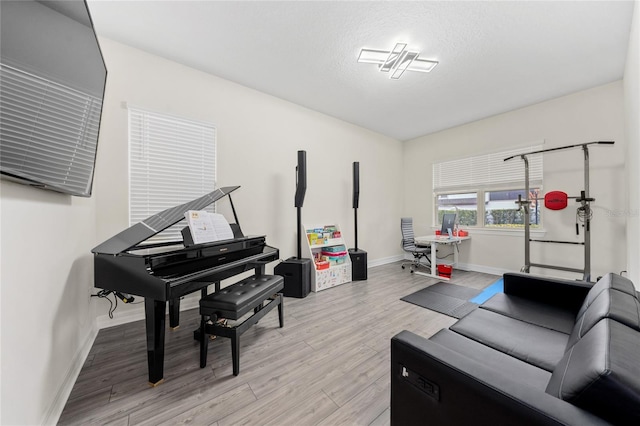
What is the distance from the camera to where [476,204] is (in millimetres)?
4723

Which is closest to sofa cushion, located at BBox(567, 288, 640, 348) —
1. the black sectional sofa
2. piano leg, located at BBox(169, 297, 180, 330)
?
the black sectional sofa

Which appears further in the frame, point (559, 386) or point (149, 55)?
point (149, 55)

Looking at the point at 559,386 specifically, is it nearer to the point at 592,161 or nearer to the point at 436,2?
the point at 436,2

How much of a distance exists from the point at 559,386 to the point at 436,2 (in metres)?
2.68

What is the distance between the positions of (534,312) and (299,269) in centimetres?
244

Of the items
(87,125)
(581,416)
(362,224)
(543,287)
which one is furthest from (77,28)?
(362,224)

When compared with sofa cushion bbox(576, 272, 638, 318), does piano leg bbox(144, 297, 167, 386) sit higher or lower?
lower

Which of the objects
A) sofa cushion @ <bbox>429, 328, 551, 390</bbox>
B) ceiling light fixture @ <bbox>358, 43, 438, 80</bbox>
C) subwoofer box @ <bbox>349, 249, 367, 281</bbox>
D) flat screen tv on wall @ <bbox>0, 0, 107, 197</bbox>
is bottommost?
subwoofer box @ <bbox>349, 249, 367, 281</bbox>

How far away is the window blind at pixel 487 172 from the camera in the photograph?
4.01 meters

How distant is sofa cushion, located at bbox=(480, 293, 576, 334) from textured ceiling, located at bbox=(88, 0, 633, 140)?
2550 millimetres

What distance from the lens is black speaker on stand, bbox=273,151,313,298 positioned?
325cm

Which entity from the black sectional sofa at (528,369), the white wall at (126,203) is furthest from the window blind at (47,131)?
the black sectional sofa at (528,369)

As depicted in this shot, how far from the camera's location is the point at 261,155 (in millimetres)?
3459

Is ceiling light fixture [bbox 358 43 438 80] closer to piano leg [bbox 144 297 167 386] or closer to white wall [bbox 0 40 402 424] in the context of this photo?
white wall [bbox 0 40 402 424]
